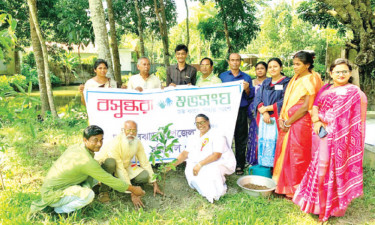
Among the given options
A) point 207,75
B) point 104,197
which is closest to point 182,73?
point 207,75

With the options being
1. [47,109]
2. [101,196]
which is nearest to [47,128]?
[47,109]

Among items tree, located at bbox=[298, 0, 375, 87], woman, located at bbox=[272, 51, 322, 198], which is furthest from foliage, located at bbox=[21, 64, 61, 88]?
woman, located at bbox=[272, 51, 322, 198]

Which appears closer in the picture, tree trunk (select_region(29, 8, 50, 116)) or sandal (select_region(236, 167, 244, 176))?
sandal (select_region(236, 167, 244, 176))

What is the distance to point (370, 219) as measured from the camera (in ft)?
9.16

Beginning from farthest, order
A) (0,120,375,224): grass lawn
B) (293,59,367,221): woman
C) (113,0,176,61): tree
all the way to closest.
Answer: (113,0,176,61): tree → (0,120,375,224): grass lawn → (293,59,367,221): woman

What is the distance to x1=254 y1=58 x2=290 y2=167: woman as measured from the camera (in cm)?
325

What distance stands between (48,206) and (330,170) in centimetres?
283

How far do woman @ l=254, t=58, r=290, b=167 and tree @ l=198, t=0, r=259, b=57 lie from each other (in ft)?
22.7

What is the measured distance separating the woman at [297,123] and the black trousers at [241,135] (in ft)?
2.47

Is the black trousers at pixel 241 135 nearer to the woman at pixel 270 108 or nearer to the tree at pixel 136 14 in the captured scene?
the woman at pixel 270 108

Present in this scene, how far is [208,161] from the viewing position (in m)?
3.16

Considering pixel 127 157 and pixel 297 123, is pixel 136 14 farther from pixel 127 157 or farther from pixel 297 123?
pixel 297 123

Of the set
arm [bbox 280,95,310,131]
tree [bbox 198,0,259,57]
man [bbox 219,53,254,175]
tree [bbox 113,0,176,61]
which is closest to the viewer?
arm [bbox 280,95,310,131]

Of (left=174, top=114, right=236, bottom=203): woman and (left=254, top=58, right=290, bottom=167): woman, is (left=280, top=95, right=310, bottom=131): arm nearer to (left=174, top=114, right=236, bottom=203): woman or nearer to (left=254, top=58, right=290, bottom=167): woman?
(left=254, top=58, right=290, bottom=167): woman
